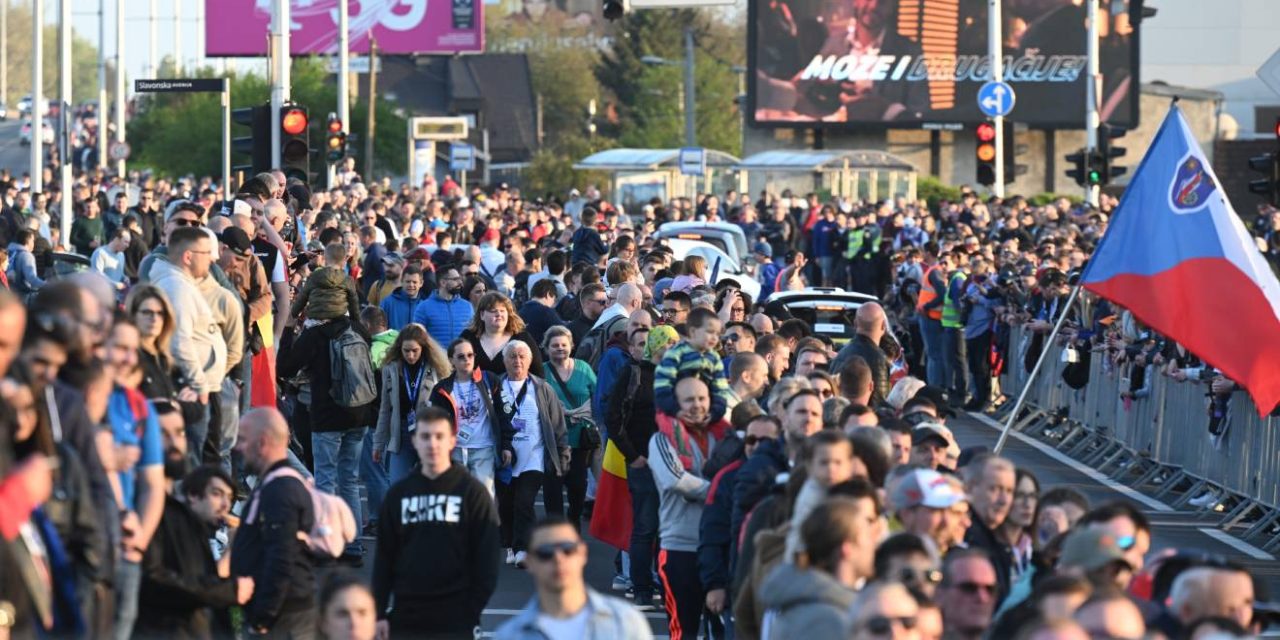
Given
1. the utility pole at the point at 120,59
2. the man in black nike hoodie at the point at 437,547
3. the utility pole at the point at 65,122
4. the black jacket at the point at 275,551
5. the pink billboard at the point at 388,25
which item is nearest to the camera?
the black jacket at the point at 275,551

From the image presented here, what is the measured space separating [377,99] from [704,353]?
196 feet

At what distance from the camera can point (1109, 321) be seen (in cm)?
2312

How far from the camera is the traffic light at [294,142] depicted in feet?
83.0

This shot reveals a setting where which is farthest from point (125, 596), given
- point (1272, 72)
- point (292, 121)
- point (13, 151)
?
point (13, 151)

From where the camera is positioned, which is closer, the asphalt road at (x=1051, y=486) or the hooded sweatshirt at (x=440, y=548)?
the hooded sweatshirt at (x=440, y=548)

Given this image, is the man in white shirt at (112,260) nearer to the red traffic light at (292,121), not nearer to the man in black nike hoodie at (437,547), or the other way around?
the red traffic light at (292,121)

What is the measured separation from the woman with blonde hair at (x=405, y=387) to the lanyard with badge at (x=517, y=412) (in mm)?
429

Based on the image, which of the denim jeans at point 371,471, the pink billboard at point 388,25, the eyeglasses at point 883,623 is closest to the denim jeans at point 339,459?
the denim jeans at point 371,471

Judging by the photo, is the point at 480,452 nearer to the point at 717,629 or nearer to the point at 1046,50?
the point at 717,629

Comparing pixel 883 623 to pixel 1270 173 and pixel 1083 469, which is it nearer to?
pixel 1083 469

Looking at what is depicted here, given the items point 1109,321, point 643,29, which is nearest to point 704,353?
point 1109,321

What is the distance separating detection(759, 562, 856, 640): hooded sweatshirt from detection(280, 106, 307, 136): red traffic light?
17483 mm

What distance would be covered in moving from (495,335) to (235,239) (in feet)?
6.31

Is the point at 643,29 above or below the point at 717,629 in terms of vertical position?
above
